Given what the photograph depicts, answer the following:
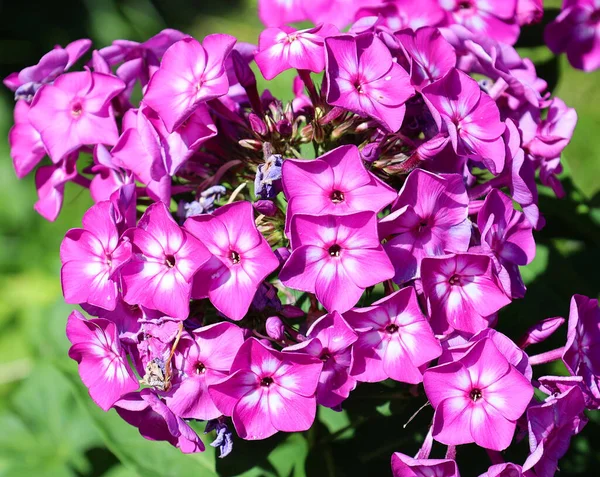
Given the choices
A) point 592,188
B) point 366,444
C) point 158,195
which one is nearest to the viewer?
point 158,195

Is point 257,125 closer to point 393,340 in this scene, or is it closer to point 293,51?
point 293,51

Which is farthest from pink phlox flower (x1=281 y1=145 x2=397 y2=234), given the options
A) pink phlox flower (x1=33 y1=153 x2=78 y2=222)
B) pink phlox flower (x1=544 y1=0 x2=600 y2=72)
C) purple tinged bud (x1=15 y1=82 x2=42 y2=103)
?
pink phlox flower (x1=544 y1=0 x2=600 y2=72)

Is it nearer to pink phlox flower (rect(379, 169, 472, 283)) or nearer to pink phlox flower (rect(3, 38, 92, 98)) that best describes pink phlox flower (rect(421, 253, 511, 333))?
pink phlox flower (rect(379, 169, 472, 283))

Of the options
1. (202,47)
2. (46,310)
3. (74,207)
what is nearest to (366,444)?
(202,47)

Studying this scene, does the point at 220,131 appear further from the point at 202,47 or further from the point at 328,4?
the point at 328,4

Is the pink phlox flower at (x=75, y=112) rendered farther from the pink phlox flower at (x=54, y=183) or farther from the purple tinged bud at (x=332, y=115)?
the purple tinged bud at (x=332, y=115)

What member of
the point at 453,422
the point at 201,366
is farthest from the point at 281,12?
the point at 453,422
